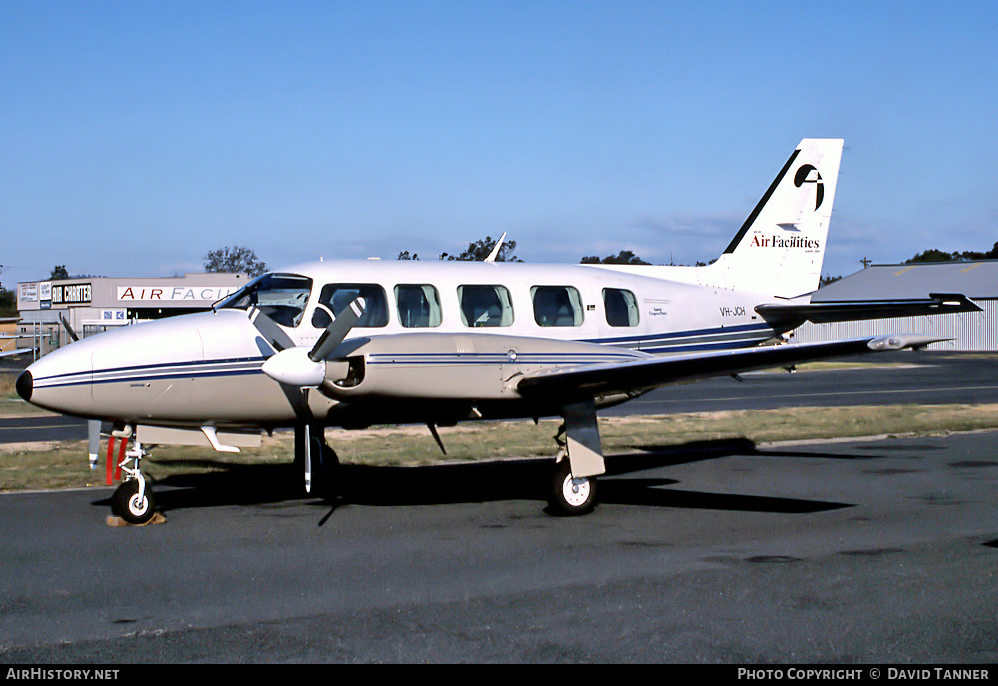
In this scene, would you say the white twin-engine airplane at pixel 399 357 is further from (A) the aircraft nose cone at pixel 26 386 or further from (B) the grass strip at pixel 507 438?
(B) the grass strip at pixel 507 438

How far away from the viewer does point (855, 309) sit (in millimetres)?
11977

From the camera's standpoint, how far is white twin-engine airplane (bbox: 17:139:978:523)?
29.5 ft

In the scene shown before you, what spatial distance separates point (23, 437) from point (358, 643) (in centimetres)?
1455

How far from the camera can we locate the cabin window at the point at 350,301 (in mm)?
10156

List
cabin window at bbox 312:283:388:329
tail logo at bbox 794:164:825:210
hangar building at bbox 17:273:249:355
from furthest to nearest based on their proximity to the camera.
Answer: hangar building at bbox 17:273:249:355 < tail logo at bbox 794:164:825:210 < cabin window at bbox 312:283:388:329

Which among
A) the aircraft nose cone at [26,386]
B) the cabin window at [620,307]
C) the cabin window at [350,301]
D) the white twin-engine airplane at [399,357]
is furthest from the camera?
the cabin window at [620,307]

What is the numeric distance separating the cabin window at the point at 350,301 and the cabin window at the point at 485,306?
102cm

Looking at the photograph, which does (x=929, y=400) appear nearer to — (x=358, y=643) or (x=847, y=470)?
(x=847, y=470)

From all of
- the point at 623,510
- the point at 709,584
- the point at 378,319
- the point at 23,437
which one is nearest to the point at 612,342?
the point at 623,510

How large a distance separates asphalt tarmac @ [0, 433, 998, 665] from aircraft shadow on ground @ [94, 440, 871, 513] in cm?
8

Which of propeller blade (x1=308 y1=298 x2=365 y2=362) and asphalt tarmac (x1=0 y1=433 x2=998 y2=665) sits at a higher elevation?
propeller blade (x1=308 y1=298 x2=365 y2=362)

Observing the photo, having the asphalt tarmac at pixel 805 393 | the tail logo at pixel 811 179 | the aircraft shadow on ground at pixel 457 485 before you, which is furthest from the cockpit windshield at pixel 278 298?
the asphalt tarmac at pixel 805 393

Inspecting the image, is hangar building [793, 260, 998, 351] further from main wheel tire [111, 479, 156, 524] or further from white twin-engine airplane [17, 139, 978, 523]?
main wheel tire [111, 479, 156, 524]
